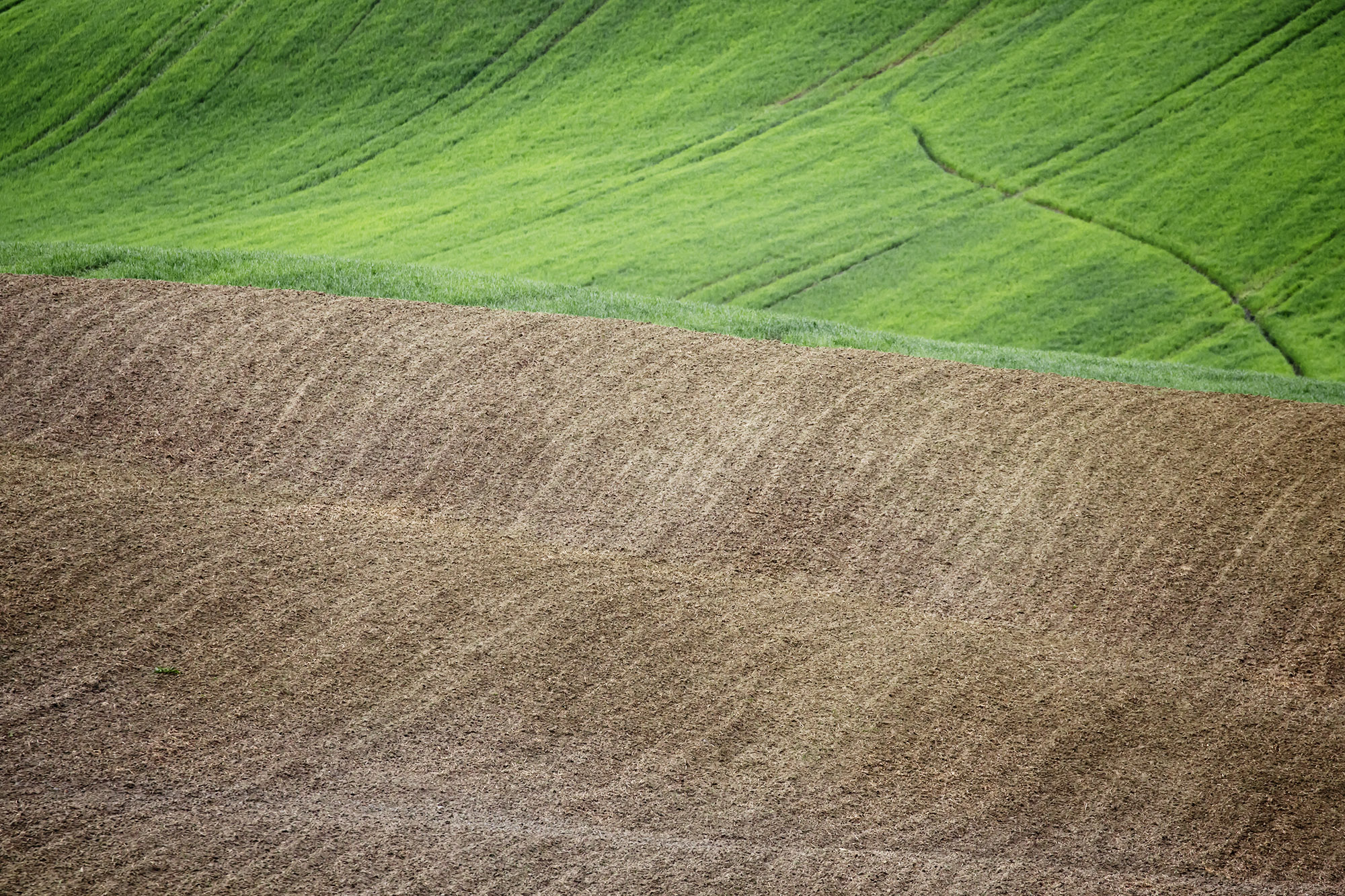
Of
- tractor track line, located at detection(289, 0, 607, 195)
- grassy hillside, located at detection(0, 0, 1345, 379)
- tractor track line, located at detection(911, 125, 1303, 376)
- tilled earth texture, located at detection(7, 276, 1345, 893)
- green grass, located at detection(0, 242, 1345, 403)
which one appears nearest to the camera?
tilled earth texture, located at detection(7, 276, 1345, 893)

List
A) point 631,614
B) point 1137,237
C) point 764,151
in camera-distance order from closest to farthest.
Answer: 1. point 631,614
2. point 1137,237
3. point 764,151

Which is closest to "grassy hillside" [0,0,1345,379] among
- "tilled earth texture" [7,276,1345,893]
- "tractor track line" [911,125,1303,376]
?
"tractor track line" [911,125,1303,376]

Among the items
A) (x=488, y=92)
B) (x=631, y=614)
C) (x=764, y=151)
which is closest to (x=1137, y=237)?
(x=764, y=151)

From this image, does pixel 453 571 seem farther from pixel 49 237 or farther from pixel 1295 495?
pixel 49 237

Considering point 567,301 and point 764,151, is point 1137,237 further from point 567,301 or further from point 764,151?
point 567,301

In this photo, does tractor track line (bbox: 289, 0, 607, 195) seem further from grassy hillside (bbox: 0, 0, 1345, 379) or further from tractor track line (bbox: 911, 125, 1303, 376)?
tractor track line (bbox: 911, 125, 1303, 376)

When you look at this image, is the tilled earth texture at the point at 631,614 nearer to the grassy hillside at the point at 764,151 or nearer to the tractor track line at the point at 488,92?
the grassy hillside at the point at 764,151
